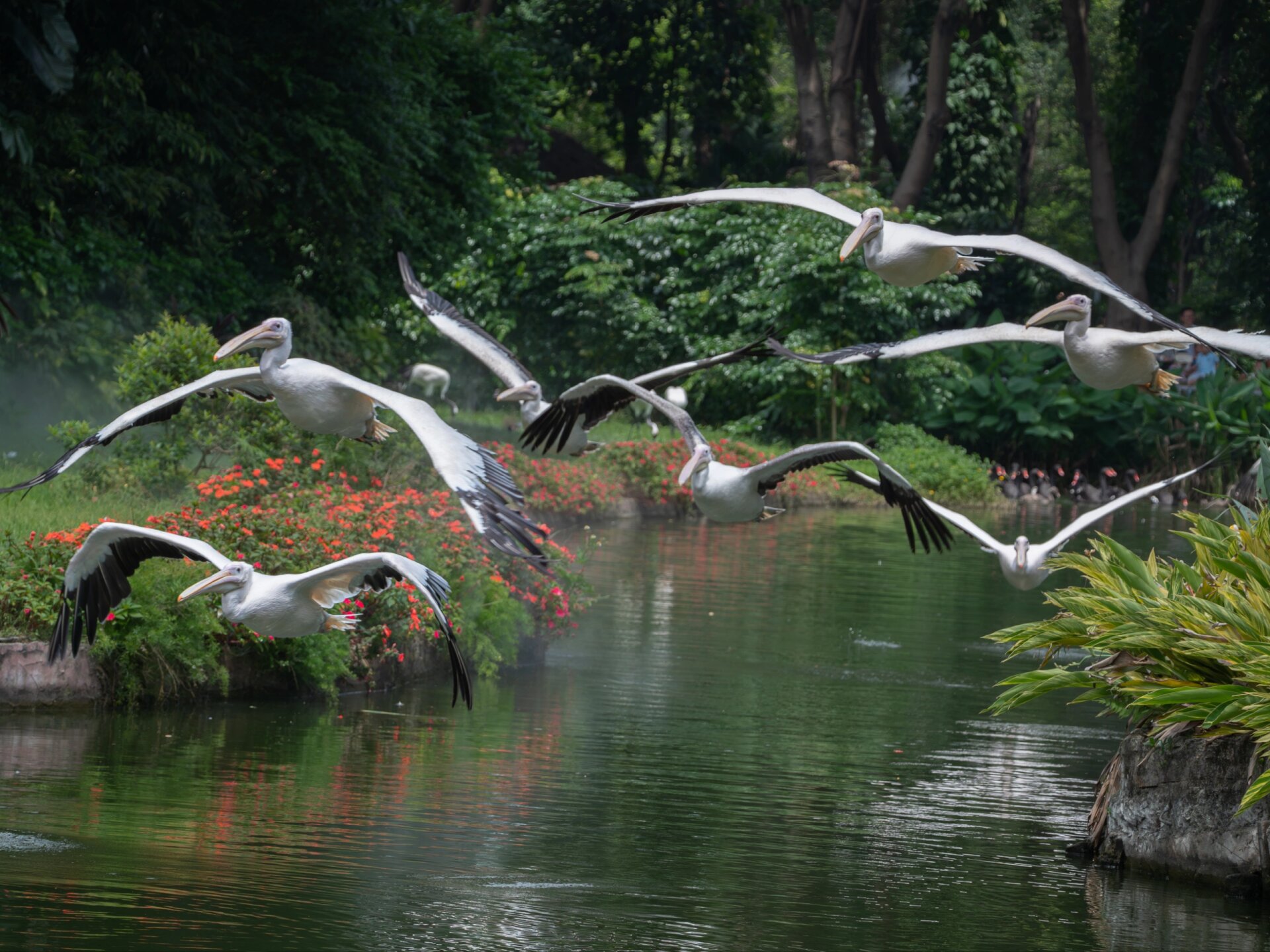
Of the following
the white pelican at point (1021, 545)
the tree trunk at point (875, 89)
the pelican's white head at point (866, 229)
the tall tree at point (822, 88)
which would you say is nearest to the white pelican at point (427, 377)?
the tall tree at point (822, 88)

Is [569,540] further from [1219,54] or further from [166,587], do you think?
[1219,54]

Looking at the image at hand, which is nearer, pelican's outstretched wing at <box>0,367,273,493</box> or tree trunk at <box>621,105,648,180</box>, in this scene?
pelican's outstretched wing at <box>0,367,273,493</box>

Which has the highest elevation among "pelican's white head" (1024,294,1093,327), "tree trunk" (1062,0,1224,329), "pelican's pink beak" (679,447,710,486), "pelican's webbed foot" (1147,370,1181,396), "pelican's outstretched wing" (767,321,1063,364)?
"tree trunk" (1062,0,1224,329)

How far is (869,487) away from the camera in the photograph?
10.1 metres

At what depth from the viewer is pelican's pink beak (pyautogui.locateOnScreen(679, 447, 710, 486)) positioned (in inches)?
309

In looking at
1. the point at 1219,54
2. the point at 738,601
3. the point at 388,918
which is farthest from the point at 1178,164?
the point at 388,918

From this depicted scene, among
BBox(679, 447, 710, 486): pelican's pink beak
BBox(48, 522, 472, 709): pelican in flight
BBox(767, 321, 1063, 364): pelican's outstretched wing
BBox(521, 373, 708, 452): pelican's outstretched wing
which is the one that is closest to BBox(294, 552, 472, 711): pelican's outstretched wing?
BBox(48, 522, 472, 709): pelican in flight

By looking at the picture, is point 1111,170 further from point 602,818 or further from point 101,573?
point 101,573

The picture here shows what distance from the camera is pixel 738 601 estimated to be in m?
17.4

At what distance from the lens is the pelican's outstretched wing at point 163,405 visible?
7457mm

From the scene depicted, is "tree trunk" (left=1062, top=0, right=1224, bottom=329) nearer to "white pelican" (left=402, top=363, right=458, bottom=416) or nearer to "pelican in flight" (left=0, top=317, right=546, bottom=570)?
"white pelican" (left=402, top=363, right=458, bottom=416)

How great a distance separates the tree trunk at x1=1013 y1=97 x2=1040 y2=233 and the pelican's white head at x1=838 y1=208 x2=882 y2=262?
114ft

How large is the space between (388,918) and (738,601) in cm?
1066

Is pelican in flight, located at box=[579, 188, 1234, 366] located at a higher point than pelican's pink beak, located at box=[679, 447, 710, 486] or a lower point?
higher
